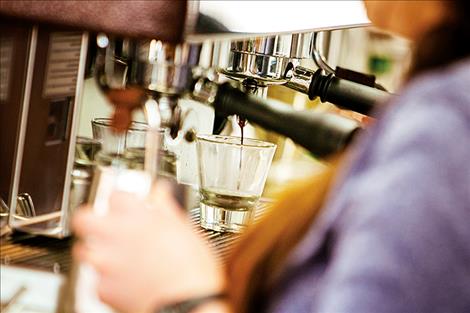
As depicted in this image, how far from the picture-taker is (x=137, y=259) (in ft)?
1.67

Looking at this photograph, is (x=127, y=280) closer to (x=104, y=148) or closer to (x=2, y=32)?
(x=104, y=148)

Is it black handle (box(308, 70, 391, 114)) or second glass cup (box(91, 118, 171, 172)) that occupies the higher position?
black handle (box(308, 70, 391, 114))

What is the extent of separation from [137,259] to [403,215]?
15 centimetres

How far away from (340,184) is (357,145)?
0.08ft

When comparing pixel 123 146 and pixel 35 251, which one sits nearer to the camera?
pixel 123 146

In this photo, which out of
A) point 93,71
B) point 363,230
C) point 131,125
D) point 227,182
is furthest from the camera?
point 227,182

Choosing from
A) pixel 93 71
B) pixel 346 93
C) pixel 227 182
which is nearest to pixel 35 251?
pixel 93 71

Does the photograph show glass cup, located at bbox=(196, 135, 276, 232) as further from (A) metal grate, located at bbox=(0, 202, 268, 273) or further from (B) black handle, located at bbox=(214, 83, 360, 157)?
(B) black handle, located at bbox=(214, 83, 360, 157)

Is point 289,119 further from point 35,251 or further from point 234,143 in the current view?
point 234,143

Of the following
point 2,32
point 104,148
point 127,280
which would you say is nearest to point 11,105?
point 2,32

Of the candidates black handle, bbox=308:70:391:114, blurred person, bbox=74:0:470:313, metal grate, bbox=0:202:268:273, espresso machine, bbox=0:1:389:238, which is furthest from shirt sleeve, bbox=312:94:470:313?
black handle, bbox=308:70:391:114

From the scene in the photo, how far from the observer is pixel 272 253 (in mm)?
505

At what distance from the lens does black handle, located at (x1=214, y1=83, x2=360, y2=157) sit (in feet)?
1.78

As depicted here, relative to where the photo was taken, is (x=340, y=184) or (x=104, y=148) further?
(x=104, y=148)
